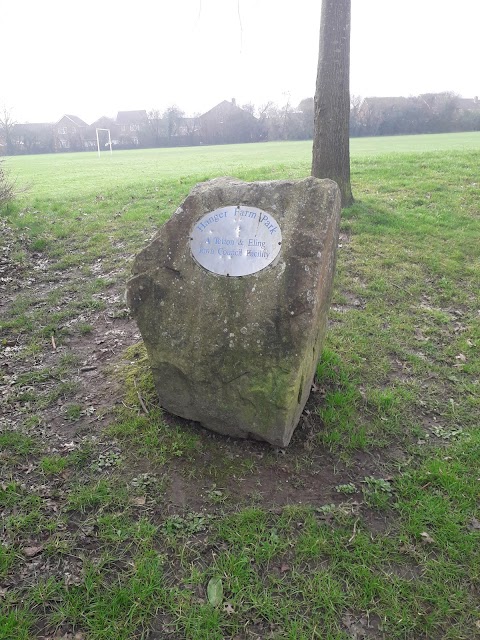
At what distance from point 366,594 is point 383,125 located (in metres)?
57.2

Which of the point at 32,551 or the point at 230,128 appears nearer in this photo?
the point at 32,551

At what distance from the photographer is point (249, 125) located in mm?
60125

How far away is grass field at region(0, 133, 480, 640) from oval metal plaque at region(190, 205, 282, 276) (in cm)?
150

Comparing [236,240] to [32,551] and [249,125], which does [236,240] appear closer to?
[32,551]

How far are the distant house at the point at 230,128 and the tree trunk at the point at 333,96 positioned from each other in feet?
183

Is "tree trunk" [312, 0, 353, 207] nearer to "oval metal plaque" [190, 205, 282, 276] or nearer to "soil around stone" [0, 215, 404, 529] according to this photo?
"soil around stone" [0, 215, 404, 529]

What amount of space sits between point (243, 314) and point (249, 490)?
1361mm

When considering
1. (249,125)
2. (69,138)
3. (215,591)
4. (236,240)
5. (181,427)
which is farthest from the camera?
(69,138)

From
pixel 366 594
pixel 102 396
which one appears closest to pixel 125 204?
pixel 102 396

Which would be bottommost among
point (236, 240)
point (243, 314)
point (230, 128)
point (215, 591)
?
point (215, 591)

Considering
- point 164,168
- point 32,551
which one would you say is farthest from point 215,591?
point 164,168

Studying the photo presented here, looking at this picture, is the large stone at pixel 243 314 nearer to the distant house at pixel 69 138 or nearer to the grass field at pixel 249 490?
the grass field at pixel 249 490

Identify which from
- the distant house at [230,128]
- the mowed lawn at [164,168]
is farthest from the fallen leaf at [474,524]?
the distant house at [230,128]

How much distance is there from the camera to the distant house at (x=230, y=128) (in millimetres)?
60156
